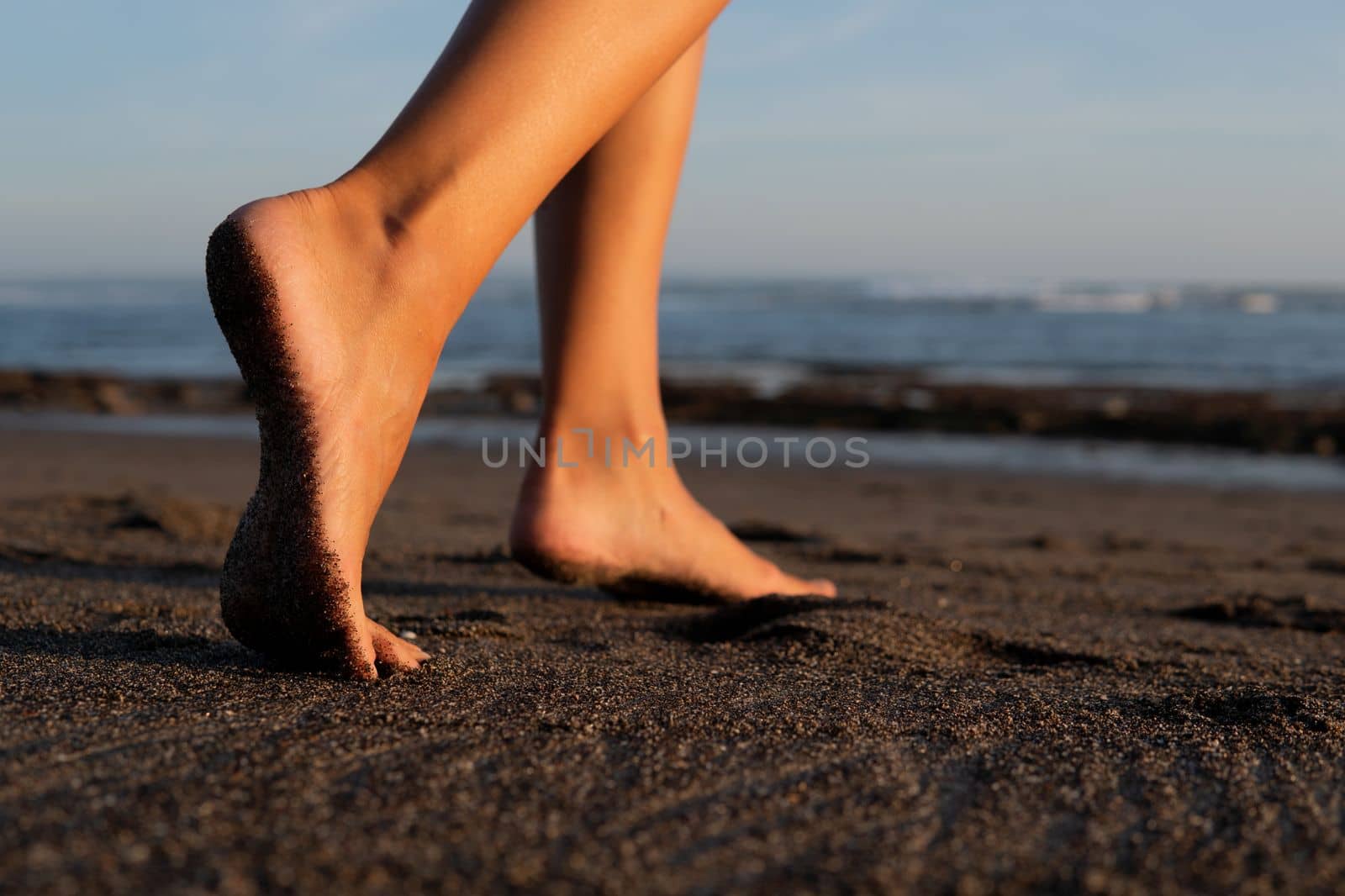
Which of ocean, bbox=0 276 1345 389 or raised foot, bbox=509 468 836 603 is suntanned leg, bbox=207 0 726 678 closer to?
raised foot, bbox=509 468 836 603

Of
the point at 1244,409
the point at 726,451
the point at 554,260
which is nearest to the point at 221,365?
the point at 726,451

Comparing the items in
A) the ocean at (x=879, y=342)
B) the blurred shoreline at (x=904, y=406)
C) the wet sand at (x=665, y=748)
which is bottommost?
the wet sand at (x=665, y=748)

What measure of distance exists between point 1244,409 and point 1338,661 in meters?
6.69

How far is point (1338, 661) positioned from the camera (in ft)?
4.70

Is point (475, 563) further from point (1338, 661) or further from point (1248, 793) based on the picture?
point (1248, 793)

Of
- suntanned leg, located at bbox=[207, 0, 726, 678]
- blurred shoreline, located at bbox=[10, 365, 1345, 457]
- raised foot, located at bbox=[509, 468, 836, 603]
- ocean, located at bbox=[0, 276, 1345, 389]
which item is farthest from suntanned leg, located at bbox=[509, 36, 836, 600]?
ocean, located at bbox=[0, 276, 1345, 389]

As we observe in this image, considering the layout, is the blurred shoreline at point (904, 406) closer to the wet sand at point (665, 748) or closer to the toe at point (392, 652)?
the wet sand at point (665, 748)

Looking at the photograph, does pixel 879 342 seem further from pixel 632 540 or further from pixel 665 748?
pixel 665 748

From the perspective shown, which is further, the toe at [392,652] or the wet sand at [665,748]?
the toe at [392,652]

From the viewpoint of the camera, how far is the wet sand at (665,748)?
24.0 inches

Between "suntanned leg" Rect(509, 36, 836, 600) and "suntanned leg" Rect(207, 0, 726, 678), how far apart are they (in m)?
0.49

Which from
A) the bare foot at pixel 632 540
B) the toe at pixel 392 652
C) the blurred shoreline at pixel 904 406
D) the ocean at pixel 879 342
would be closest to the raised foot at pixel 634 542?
the bare foot at pixel 632 540

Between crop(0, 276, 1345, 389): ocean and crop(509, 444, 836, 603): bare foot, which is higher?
crop(0, 276, 1345, 389): ocean

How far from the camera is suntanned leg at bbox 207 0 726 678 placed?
0.98 meters
